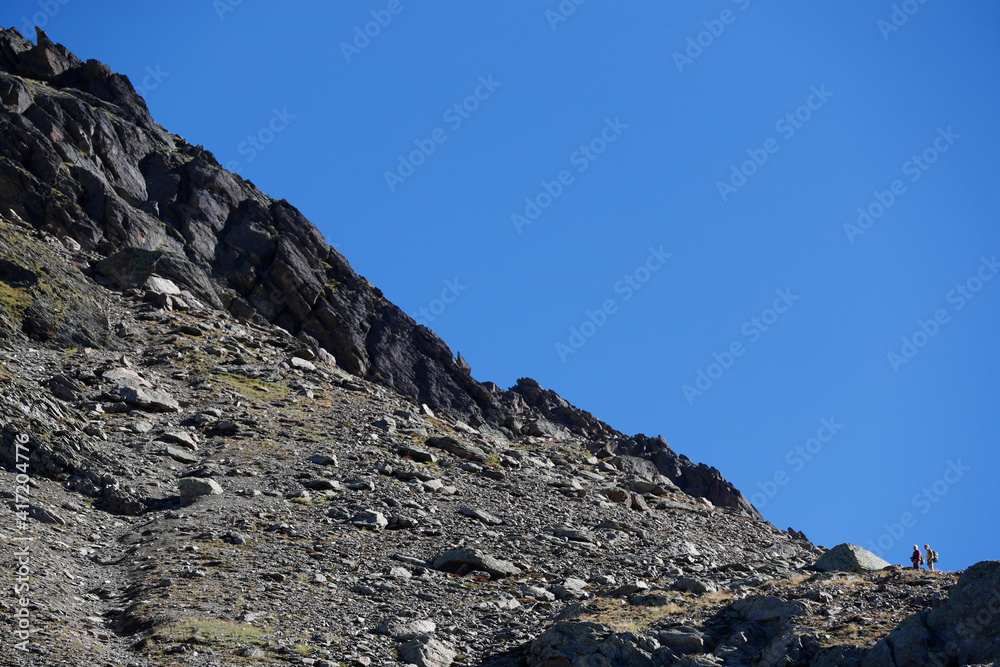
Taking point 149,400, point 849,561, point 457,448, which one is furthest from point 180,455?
point 849,561

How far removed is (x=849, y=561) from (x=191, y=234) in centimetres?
5777

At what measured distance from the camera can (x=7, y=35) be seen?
79000 millimetres

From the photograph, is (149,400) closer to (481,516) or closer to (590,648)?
(481,516)

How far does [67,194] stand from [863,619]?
2311 inches

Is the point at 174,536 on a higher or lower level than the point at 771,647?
higher

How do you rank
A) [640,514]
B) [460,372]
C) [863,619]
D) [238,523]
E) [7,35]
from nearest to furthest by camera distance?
[863,619], [238,523], [640,514], [460,372], [7,35]

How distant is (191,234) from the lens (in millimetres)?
67750

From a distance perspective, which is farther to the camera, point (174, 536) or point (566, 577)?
point (566, 577)

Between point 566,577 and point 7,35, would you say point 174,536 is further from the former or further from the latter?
point 7,35

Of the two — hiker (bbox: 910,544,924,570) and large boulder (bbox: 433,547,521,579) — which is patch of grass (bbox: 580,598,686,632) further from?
hiker (bbox: 910,544,924,570)

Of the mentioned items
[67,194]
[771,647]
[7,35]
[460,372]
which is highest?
[7,35]

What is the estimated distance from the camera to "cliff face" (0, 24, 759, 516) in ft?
189

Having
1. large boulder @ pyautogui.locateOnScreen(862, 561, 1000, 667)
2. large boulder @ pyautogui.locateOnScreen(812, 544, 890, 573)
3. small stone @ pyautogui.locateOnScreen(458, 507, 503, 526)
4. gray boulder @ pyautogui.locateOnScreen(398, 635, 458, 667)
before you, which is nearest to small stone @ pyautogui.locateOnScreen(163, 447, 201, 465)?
→ small stone @ pyautogui.locateOnScreen(458, 507, 503, 526)

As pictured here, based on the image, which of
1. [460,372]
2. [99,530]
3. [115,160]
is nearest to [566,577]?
[99,530]
